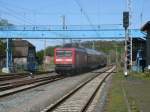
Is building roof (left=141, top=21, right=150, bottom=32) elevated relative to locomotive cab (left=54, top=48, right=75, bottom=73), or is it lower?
elevated

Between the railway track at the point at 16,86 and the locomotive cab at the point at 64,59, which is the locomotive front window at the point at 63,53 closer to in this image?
the locomotive cab at the point at 64,59

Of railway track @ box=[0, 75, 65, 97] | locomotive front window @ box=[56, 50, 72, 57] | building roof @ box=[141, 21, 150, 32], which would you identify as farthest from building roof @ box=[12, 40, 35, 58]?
railway track @ box=[0, 75, 65, 97]

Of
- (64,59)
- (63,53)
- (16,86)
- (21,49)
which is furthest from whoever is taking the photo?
(21,49)

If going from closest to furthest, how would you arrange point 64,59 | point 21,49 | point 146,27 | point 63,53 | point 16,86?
point 16,86
point 64,59
point 63,53
point 146,27
point 21,49

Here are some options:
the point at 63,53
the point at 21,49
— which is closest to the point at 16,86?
the point at 63,53

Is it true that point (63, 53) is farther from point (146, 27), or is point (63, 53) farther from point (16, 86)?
point (16, 86)

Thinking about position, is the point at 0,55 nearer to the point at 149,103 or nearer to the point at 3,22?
the point at 3,22

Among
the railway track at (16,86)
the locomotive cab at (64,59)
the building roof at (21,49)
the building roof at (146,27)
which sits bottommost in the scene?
the railway track at (16,86)

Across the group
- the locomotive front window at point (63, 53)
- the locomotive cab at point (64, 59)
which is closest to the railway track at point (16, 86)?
the locomotive cab at point (64, 59)

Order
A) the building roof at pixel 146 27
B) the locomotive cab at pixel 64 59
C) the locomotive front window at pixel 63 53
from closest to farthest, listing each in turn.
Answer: the locomotive cab at pixel 64 59 → the locomotive front window at pixel 63 53 → the building roof at pixel 146 27

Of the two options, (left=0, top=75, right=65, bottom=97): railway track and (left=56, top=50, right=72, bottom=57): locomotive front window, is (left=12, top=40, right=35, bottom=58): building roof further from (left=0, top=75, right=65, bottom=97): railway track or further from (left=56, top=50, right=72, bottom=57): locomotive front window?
(left=0, top=75, right=65, bottom=97): railway track

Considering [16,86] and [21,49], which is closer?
[16,86]

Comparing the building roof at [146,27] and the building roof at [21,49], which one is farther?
the building roof at [21,49]

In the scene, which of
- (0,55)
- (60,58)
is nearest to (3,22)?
(0,55)
